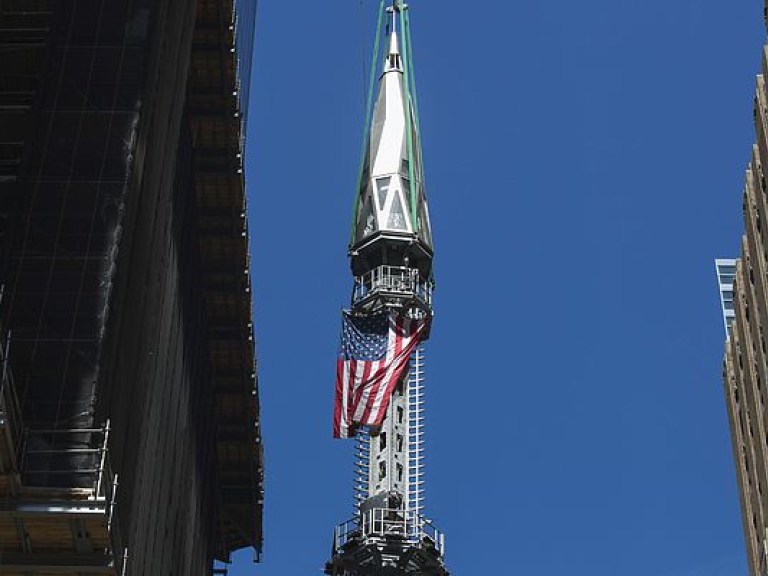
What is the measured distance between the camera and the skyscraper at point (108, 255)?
167 ft

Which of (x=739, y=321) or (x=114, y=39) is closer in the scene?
(x=114, y=39)

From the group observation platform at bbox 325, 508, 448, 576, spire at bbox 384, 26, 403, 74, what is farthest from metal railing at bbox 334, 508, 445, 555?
spire at bbox 384, 26, 403, 74

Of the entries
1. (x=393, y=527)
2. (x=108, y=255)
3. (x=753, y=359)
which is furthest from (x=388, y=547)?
(x=108, y=255)

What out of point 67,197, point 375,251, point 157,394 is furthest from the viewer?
point 375,251

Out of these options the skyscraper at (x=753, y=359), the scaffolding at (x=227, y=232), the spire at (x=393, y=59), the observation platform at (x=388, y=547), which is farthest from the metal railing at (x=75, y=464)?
the spire at (x=393, y=59)

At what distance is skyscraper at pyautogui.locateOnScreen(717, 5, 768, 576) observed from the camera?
70.1 m

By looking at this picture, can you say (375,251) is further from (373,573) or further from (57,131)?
(57,131)

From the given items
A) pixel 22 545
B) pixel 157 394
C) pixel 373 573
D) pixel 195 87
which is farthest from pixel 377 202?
pixel 22 545

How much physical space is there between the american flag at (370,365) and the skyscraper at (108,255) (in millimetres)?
39406

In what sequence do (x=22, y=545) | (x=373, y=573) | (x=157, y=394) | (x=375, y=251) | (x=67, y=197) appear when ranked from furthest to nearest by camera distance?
1. (x=375, y=251)
2. (x=373, y=573)
3. (x=157, y=394)
4. (x=67, y=197)
5. (x=22, y=545)

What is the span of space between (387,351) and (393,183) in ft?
45.3

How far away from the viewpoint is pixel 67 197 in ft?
186

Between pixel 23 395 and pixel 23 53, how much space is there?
1599cm

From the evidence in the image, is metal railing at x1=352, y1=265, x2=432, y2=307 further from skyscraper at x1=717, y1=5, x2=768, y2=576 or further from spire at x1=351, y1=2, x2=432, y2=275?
skyscraper at x1=717, y1=5, x2=768, y2=576
